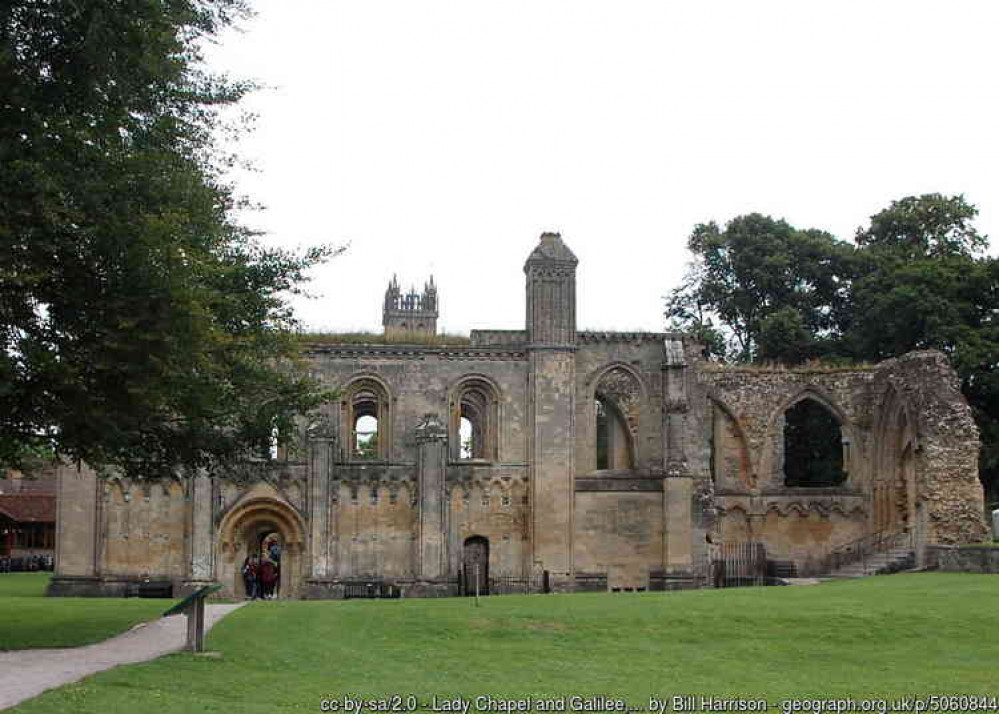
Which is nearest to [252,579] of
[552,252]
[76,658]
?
[552,252]

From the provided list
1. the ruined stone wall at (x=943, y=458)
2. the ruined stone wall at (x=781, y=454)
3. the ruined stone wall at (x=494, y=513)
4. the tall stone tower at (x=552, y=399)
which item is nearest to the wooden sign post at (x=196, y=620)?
the ruined stone wall at (x=494, y=513)

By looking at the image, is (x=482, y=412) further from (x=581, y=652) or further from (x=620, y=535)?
(x=581, y=652)

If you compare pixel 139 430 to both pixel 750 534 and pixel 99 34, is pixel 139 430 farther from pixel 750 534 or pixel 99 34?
pixel 750 534

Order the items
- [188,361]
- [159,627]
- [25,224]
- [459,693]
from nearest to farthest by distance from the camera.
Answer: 1. [459,693]
2. [25,224]
3. [188,361]
4. [159,627]

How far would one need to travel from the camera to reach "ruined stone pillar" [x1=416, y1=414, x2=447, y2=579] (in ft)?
123

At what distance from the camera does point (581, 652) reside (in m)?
19.2

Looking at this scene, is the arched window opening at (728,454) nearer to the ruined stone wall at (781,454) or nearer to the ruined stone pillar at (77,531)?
the ruined stone wall at (781,454)

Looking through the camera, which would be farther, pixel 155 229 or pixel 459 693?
pixel 155 229

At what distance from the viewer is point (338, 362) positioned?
39031 mm

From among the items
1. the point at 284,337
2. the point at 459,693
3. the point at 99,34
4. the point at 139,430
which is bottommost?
the point at 459,693

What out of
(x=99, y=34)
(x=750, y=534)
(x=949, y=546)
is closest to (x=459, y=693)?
(x=99, y=34)

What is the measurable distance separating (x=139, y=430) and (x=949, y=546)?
21929 mm

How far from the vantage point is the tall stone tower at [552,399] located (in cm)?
3825

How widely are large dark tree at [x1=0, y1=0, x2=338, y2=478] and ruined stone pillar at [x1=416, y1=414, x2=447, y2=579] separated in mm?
18492
